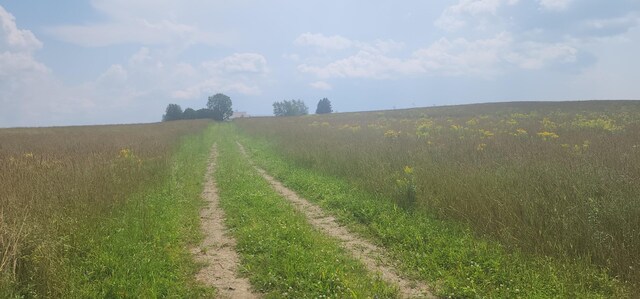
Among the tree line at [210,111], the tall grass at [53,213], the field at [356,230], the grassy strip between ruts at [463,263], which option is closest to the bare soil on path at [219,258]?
the field at [356,230]

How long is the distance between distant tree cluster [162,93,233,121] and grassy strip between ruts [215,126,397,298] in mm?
96997

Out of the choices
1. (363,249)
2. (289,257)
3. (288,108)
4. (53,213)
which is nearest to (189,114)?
(288,108)

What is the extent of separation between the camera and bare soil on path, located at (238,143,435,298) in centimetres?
498

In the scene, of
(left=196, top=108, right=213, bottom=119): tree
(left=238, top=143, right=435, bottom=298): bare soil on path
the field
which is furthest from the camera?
(left=196, top=108, right=213, bottom=119): tree

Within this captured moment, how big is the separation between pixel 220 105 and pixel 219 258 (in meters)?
103

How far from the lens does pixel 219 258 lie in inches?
238

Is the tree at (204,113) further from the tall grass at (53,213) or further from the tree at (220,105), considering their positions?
the tall grass at (53,213)

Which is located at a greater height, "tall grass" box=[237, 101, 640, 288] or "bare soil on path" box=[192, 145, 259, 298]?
"tall grass" box=[237, 101, 640, 288]

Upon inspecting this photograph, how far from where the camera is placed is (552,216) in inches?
243

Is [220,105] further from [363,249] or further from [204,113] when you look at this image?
[363,249]

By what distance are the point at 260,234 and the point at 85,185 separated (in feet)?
13.8

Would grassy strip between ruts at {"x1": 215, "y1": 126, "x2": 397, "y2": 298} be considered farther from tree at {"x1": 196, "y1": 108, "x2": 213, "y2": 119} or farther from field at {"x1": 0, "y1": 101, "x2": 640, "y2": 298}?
tree at {"x1": 196, "y1": 108, "x2": 213, "y2": 119}

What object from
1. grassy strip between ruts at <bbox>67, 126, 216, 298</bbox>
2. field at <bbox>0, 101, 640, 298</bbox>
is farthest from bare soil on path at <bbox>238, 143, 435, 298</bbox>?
grassy strip between ruts at <bbox>67, 126, 216, 298</bbox>

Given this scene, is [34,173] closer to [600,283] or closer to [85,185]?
[85,185]
